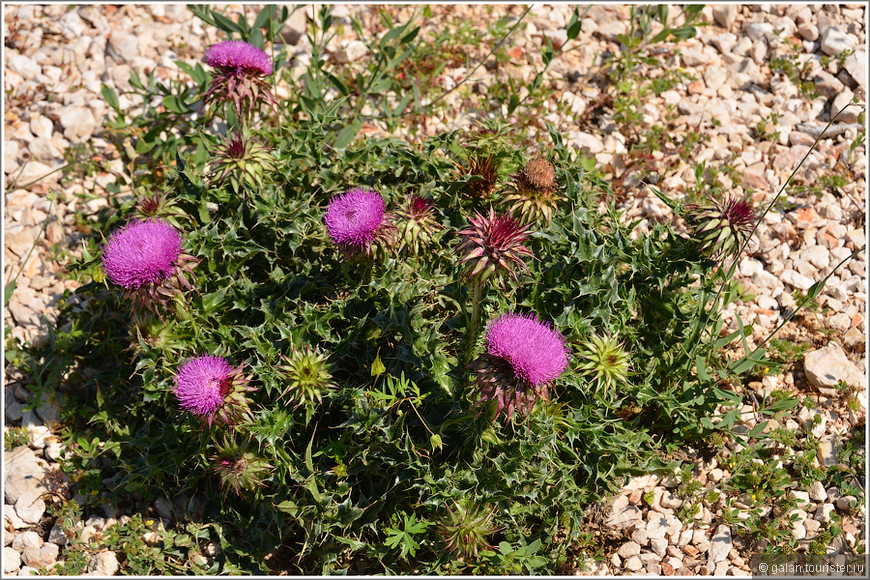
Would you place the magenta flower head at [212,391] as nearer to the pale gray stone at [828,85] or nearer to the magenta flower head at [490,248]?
the magenta flower head at [490,248]

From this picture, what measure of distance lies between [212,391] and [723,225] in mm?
3181

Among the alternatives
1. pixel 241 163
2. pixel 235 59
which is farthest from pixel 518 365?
pixel 235 59

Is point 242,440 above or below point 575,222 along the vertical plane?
below

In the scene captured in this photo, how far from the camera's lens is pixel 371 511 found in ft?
14.9

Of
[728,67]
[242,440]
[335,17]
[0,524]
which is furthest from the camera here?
[335,17]

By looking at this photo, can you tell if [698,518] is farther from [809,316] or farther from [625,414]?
[809,316]

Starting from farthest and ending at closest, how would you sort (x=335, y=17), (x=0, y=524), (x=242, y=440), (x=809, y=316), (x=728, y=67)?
1. (x=335, y=17)
2. (x=728, y=67)
3. (x=809, y=316)
4. (x=0, y=524)
5. (x=242, y=440)

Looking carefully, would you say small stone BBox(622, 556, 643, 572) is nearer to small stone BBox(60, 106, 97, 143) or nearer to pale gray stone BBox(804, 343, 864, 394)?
pale gray stone BBox(804, 343, 864, 394)

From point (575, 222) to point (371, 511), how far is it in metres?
2.27

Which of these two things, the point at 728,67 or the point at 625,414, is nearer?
the point at 625,414

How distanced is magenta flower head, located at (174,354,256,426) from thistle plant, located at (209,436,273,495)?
0.21 metres

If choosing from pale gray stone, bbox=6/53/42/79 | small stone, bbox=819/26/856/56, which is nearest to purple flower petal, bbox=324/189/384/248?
pale gray stone, bbox=6/53/42/79

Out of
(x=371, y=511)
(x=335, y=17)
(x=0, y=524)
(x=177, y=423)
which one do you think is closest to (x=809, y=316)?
(x=371, y=511)

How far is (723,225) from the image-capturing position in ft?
14.7
